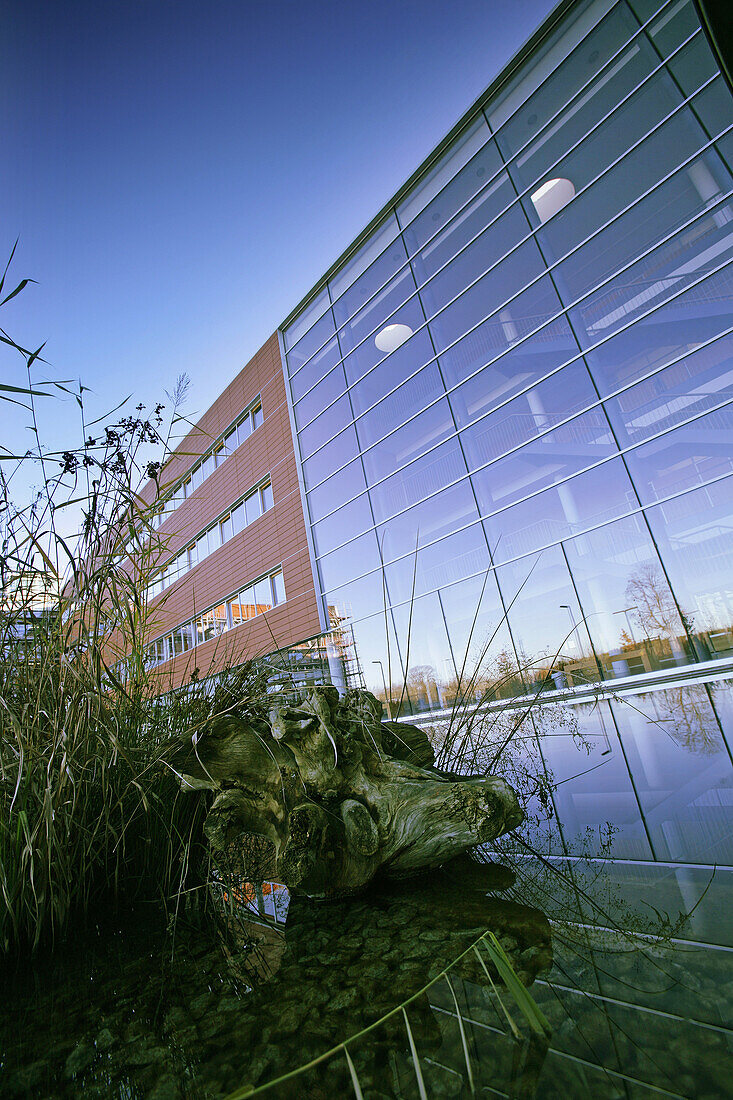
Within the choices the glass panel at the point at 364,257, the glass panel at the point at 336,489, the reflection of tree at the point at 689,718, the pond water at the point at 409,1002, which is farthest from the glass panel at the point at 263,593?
the pond water at the point at 409,1002

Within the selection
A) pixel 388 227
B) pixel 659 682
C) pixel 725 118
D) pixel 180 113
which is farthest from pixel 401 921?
pixel 388 227

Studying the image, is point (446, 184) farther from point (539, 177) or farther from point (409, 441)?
point (409, 441)

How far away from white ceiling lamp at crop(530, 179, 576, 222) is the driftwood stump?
7437mm

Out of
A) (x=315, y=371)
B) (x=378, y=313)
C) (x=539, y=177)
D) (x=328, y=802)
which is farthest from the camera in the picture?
(x=315, y=371)

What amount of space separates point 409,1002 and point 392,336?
9.35 m

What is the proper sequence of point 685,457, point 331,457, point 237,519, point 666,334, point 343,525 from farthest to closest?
point 237,519
point 331,457
point 343,525
point 666,334
point 685,457

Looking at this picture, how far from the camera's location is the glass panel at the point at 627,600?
224 inches

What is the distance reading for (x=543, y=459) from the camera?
676 centimetres

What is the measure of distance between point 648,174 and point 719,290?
1.74 metres

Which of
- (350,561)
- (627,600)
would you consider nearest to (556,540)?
(627,600)

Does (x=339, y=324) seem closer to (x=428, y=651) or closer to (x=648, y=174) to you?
(x=648, y=174)

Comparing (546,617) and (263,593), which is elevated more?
(263,593)

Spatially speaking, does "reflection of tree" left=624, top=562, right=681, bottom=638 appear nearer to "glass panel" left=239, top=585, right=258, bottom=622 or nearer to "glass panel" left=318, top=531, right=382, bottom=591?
"glass panel" left=318, top=531, right=382, bottom=591

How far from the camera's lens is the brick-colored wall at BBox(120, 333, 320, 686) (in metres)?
10.9
